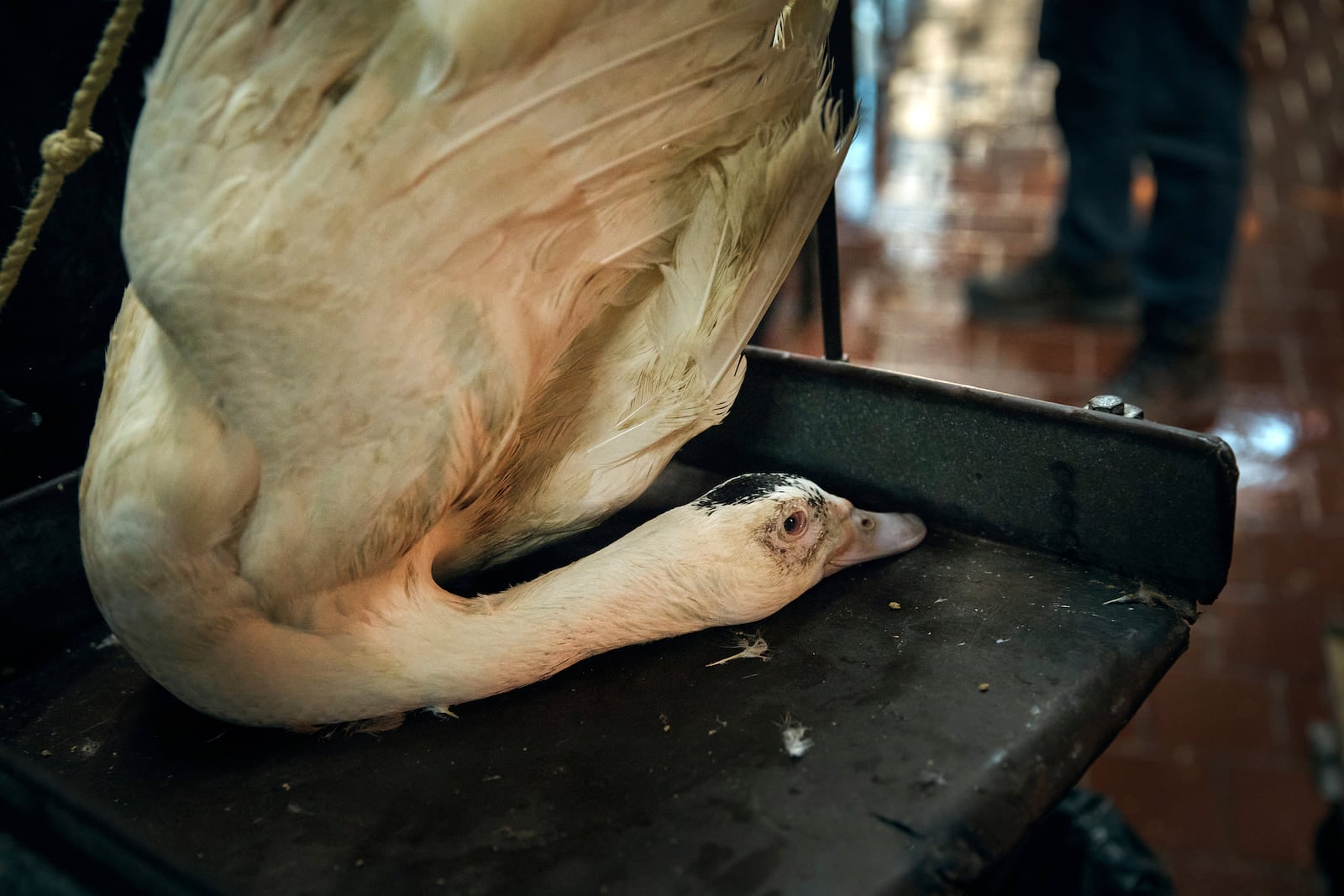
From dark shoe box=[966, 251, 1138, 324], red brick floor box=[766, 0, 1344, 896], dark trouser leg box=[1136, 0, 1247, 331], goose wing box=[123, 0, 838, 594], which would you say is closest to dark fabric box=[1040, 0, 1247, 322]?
dark trouser leg box=[1136, 0, 1247, 331]

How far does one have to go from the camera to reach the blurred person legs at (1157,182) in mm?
2678

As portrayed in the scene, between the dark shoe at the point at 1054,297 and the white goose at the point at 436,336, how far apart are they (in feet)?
7.39

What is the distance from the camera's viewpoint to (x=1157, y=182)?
2.84 meters

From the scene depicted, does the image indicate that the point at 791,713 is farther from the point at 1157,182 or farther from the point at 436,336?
the point at 1157,182

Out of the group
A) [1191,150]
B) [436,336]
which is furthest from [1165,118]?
[436,336]

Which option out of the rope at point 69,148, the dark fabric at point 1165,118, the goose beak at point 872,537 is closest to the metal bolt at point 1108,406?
the goose beak at point 872,537

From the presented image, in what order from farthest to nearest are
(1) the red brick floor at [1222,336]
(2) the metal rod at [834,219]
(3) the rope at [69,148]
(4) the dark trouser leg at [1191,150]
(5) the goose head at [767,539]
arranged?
(4) the dark trouser leg at [1191,150]
(1) the red brick floor at [1222,336]
(2) the metal rod at [834,219]
(5) the goose head at [767,539]
(3) the rope at [69,148]

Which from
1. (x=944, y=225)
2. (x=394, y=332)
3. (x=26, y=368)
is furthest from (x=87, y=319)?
(x=944, y=225)

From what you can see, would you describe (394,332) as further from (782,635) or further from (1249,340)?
(1249,340)

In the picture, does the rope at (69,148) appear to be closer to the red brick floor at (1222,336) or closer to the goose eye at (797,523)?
the goose eye at (797,523)

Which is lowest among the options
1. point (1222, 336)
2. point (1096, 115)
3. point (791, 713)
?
point (1222, 336)

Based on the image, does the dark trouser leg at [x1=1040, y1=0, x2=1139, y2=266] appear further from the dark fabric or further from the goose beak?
the goose beak

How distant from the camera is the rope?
92 cm

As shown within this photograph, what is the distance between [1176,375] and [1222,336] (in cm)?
42
